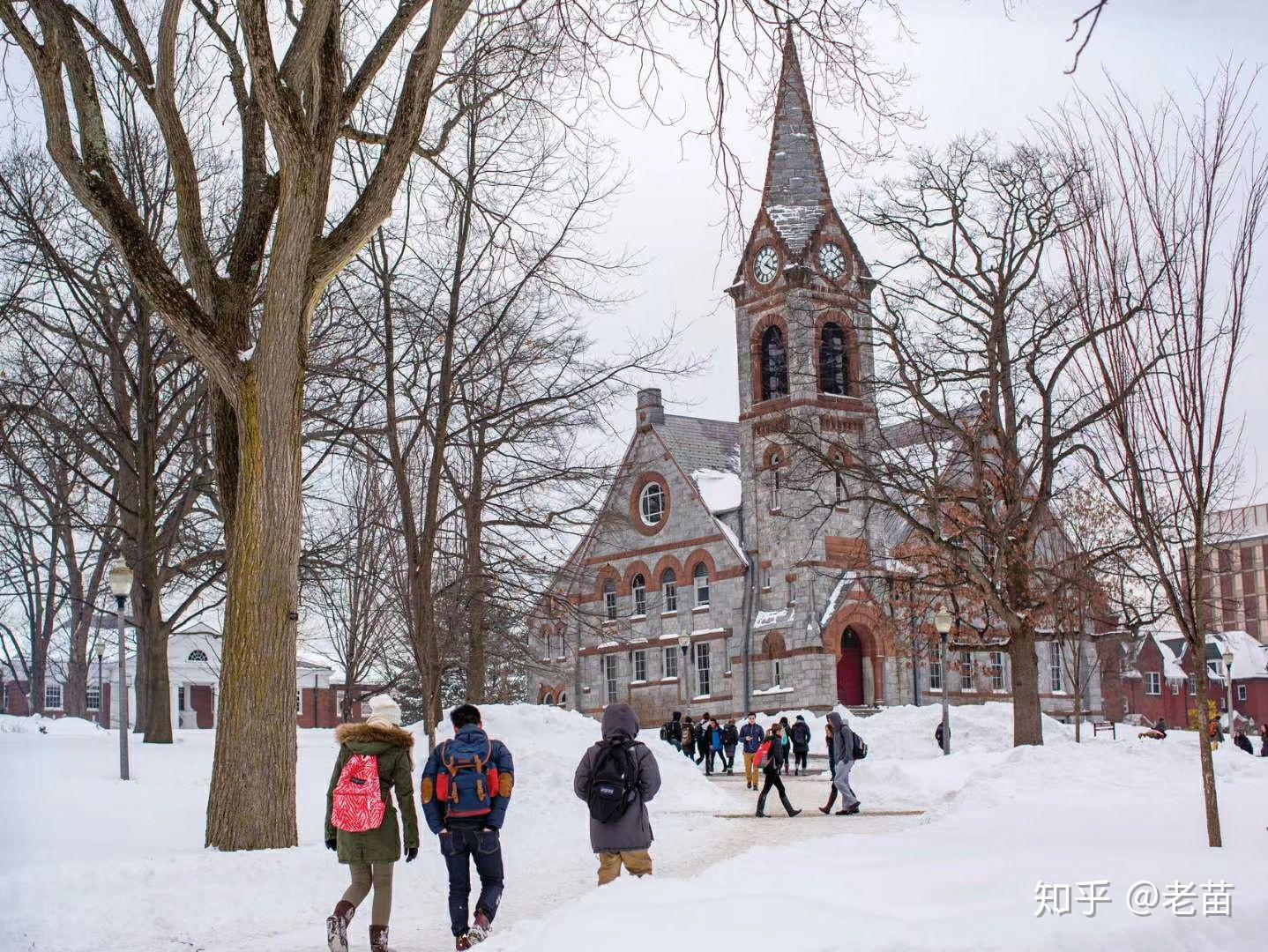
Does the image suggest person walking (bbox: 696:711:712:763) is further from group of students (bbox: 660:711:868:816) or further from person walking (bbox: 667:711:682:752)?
person walking (bbox: 667:711:682:752)

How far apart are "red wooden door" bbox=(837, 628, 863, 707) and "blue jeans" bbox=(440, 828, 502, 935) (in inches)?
1754

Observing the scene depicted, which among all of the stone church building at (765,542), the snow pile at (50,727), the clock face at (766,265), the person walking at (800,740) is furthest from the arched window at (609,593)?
the person walking at (800,740)

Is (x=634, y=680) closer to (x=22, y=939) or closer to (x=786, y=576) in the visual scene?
(x=786, y=576)

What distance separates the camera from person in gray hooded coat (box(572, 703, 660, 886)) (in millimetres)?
10695

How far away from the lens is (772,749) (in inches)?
928

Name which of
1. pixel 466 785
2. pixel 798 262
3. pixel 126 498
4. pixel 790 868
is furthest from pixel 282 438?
pixel 798 262

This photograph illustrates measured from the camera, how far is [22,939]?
412 inches

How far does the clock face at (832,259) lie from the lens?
53.2 m

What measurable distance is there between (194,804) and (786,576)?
120 ft

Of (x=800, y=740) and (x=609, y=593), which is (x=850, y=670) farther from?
(x=800, y=740)

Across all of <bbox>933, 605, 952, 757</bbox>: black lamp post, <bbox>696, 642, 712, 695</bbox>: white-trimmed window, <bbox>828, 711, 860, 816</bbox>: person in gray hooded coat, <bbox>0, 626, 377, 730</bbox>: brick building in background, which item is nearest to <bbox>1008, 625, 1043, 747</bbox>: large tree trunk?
<bbox>933, 605, 952, 757</bbox>: black lamp post

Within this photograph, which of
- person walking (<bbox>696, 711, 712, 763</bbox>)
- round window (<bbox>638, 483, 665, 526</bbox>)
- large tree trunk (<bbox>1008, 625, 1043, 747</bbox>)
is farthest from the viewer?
round window (<bbox>638, 483, 665, 526</bbox>)

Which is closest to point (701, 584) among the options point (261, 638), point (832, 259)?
point (832, 259)

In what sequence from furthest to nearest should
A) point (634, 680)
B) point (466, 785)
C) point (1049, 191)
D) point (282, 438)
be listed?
point (634, 680)
point (1049, 191)
point (282, 438)
point (466, 785)
